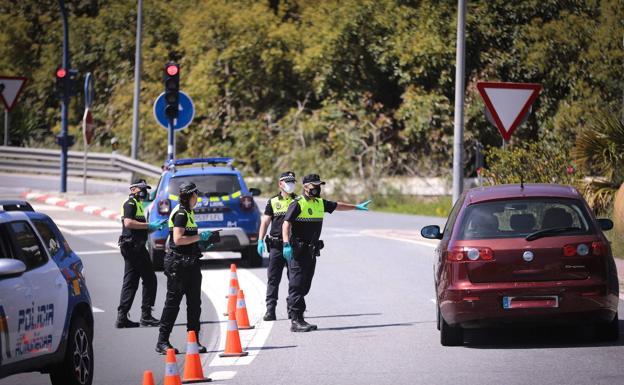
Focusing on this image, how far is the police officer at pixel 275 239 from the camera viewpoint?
14859 millimetres

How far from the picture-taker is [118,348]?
13094 millimetres

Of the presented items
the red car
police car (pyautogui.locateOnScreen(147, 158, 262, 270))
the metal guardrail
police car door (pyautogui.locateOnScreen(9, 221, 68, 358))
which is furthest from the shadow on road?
the metal guardrail

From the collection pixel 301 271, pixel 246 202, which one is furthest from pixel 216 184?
pixel 301 271

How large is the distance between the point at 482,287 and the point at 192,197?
2.79 m

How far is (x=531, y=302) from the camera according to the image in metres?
11.9

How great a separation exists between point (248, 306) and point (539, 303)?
519 cm

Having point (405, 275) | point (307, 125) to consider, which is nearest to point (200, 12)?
point (307, 125)

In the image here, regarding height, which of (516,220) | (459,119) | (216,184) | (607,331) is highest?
(459,119)

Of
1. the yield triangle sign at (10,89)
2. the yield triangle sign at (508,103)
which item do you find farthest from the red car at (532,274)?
the yield triangle sign at (10,89)

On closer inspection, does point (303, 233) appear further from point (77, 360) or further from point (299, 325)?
point (77, 360)

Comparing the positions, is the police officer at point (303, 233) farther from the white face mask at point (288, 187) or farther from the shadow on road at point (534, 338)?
the shadow on road at point (534, 338)

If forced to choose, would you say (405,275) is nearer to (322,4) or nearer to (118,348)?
(118,348)

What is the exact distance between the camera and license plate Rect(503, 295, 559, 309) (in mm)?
11898

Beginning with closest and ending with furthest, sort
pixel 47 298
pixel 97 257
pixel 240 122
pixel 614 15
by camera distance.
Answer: pixel 47 298, pixel 97 257, pixel 614 15, pixel 240 122
